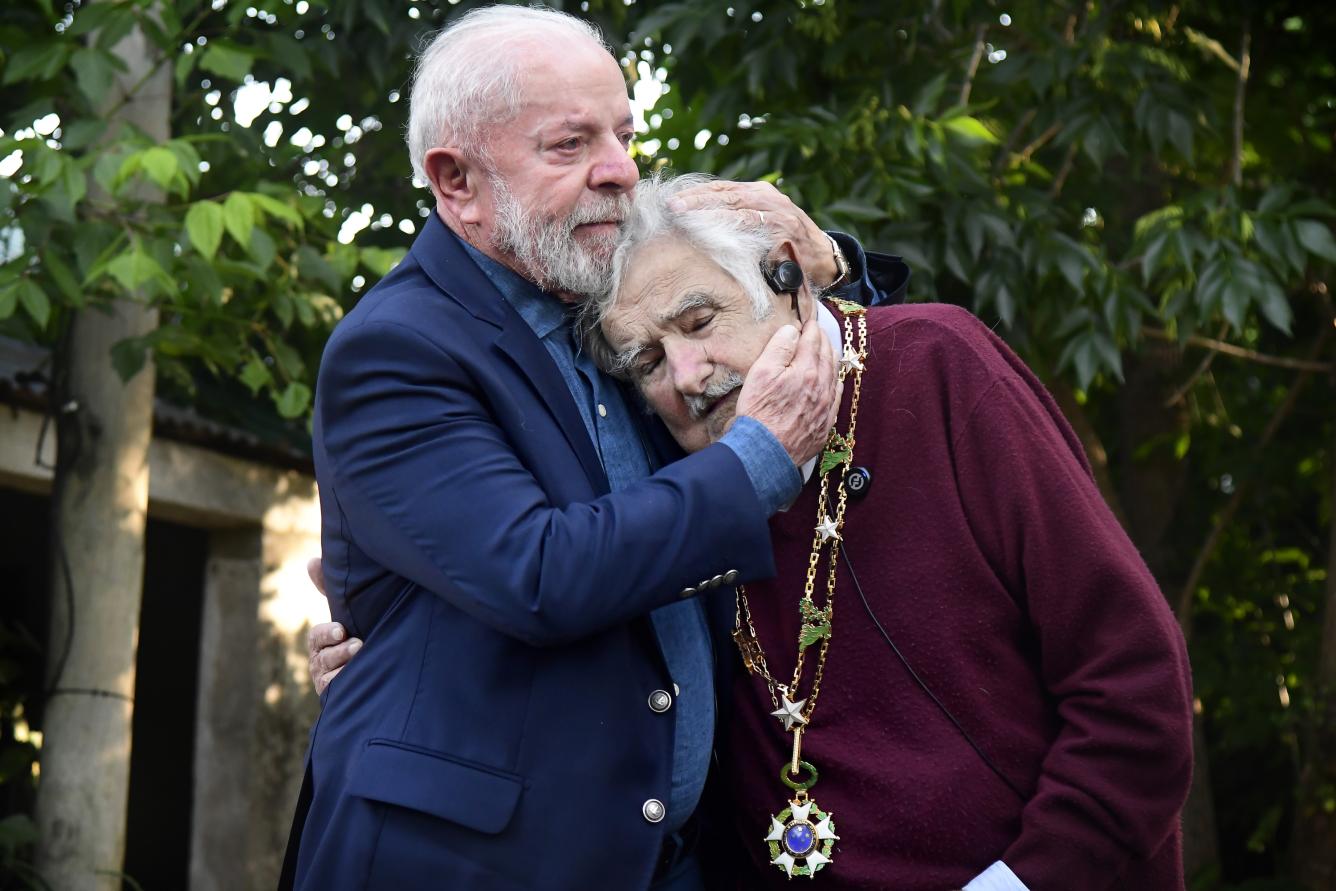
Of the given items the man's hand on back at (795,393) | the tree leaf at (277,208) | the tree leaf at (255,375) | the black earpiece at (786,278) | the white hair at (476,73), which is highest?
the tree leaf at (277,208)

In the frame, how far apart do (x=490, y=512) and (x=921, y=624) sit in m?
0.67

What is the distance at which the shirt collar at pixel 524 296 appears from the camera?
2455 mm

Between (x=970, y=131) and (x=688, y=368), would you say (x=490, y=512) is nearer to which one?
(x=688, y=368)

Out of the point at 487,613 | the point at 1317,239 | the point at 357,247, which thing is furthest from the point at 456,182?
the point at 1317,239

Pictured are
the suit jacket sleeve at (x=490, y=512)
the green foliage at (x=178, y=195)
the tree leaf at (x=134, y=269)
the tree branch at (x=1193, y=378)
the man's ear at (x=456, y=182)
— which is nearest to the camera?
the suit jacket sleeve at (x=490, y=512)

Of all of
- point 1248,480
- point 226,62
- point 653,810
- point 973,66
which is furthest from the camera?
point 1248,480

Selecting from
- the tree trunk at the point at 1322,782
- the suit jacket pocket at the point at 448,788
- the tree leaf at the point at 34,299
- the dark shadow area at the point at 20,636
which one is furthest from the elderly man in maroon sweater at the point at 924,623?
the tree trunk at the point at 1322,782

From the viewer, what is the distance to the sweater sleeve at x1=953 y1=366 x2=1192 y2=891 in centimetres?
218

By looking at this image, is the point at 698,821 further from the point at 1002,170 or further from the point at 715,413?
the point at 1002,170

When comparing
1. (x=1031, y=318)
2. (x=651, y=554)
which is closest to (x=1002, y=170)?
(x=1031, y=318)

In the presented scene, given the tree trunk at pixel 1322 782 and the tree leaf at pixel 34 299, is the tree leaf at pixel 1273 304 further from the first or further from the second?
the tree leaf at pixel 34 299

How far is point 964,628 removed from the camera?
2.31 metres

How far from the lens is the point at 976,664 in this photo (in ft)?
7.55

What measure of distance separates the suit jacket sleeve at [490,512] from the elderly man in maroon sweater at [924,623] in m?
0.27
